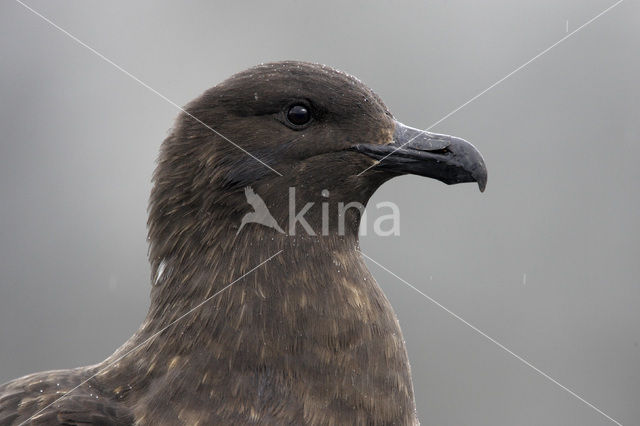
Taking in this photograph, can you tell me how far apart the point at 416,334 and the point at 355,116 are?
12.4 feet

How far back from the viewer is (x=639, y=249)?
7855mm

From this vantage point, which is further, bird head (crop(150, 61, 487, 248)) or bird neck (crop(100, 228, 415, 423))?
bird head (crop(150, 61, 487, 248))

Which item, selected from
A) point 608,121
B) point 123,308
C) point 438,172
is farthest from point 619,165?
point 438,172

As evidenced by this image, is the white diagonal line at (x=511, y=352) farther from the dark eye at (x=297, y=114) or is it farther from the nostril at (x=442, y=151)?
the dark eye at (x=297, y=114)

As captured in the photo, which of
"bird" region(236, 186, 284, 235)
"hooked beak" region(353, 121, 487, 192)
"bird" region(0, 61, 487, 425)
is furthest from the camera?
"hooked beak" region(353, 121, 487, 192)

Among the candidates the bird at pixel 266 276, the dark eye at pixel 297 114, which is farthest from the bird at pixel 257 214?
the dark eye at pixel 297 114

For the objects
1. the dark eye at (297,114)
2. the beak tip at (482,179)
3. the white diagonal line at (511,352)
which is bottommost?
the white diagonal line at (511,352)

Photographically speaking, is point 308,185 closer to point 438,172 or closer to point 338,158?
point 338,158

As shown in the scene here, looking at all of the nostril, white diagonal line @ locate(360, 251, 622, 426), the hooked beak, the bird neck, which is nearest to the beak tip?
the hooked beak

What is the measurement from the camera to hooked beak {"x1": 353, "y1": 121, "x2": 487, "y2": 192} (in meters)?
3.35

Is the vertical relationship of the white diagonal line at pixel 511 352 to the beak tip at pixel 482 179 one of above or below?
below

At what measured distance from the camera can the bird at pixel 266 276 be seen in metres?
3.04

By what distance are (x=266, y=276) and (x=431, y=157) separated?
647 millimetres

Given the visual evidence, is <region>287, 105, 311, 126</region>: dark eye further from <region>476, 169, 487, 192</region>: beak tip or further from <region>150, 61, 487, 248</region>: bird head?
<region>476, 169, 487, 192</region>: beak tip
